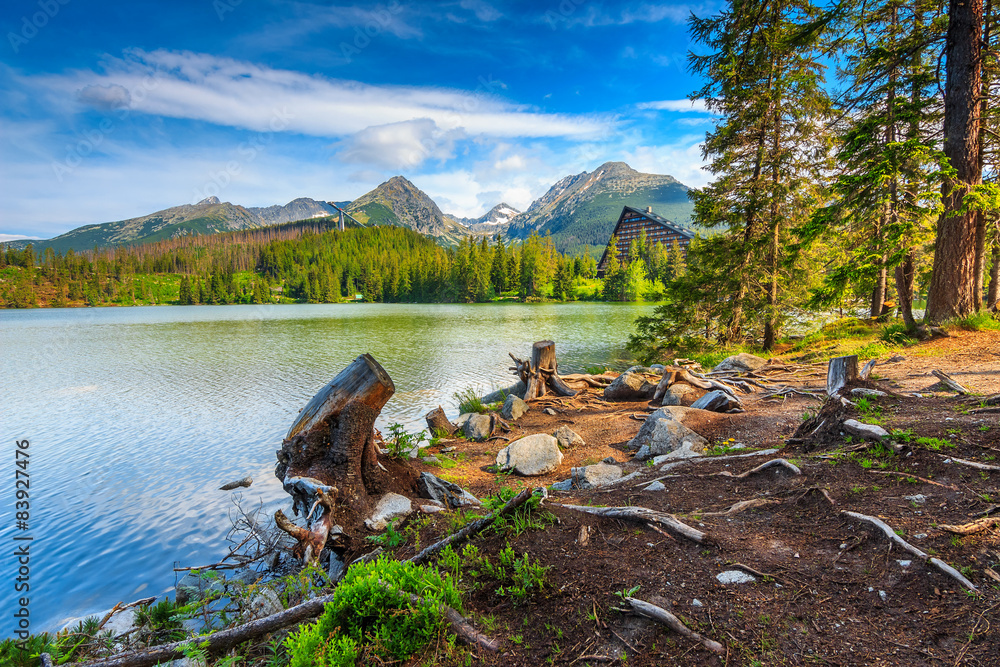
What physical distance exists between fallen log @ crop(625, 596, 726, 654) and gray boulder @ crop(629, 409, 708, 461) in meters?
4.79

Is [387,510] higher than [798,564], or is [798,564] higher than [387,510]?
[798,564]

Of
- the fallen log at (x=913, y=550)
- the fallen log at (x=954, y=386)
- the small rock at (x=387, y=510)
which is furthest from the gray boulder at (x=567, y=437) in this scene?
the fallen log at (x=954, y=386)

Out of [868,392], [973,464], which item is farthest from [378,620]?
[868,392]

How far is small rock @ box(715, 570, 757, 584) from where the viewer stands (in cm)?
316

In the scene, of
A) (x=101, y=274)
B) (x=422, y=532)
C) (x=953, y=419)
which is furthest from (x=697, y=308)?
(x=101, y=274)

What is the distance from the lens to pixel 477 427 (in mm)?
11164

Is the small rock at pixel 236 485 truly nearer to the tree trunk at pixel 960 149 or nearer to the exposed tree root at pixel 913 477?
the exposed tree root at pixel 913 477

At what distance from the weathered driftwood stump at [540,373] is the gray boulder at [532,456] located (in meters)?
4.69

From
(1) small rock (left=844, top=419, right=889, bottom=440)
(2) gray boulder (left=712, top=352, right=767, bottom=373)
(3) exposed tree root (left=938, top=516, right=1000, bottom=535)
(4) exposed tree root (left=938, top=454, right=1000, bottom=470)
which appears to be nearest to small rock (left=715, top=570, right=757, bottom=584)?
(3) exposed tree root (left=938, top=516, right=1000, bottom=535)

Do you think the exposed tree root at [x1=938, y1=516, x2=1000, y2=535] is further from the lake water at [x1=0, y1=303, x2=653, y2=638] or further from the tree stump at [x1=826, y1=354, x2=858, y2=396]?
the lake water at [x1=0, y1=303, x2=653, y2=638]

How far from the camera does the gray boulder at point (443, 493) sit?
6246 millimetres

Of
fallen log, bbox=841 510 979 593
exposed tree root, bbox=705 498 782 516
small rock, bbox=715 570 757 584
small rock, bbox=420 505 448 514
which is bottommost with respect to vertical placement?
small rock, bbox=420 505 448 514

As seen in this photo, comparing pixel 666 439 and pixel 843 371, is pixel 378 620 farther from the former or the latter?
pixel 843 371

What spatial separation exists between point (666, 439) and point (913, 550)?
16.6ft
